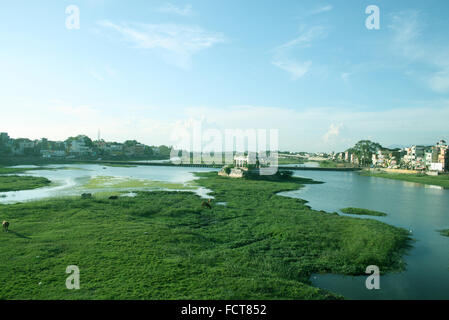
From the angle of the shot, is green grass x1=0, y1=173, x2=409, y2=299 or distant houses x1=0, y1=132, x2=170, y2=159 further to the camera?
distant houses x1=0, y1=132, x2=170, y2=159

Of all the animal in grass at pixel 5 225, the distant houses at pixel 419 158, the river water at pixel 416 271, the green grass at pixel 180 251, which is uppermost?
the distant houses at pixel 419 158

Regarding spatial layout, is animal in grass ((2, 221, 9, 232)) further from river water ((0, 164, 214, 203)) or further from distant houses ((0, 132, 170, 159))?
distant houses ((0, 132, 170, 159))

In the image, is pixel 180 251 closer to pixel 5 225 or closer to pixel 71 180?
pixel 5 225

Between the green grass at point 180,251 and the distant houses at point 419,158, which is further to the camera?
the distant houses at point 419,158

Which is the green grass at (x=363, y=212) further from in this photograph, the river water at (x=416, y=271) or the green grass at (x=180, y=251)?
the green grass at (x=180, y=251)

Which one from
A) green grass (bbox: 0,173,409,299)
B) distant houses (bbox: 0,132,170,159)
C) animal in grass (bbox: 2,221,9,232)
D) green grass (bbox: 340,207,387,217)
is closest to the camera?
green grass (bbox: 0,173,409,299)

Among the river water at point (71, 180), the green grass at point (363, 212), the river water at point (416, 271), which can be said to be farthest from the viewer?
the river water at point (71, 180)

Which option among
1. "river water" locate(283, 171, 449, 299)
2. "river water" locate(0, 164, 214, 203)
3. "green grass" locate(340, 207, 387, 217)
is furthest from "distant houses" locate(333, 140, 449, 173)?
"river water" locate(0, 164, 214, 203)

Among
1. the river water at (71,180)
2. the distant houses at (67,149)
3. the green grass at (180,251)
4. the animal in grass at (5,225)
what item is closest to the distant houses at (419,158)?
the river water at (71,180)
